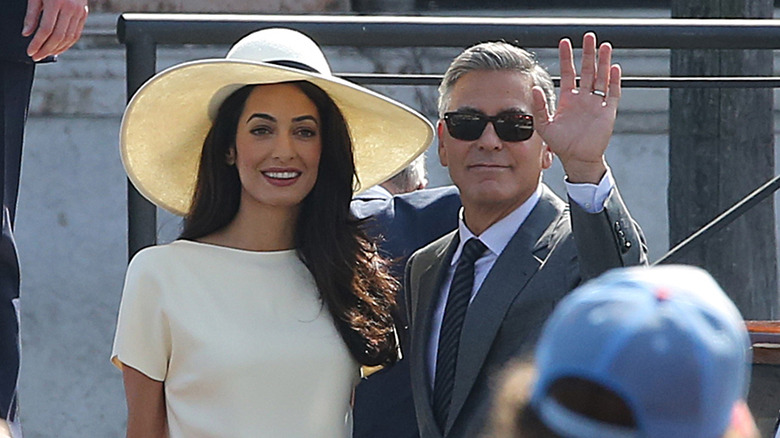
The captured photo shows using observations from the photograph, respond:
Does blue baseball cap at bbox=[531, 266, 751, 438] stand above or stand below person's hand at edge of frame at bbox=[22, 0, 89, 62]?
below

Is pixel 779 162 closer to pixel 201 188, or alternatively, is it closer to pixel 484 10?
pixel 484 10

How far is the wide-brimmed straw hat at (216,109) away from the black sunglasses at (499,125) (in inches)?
10.3

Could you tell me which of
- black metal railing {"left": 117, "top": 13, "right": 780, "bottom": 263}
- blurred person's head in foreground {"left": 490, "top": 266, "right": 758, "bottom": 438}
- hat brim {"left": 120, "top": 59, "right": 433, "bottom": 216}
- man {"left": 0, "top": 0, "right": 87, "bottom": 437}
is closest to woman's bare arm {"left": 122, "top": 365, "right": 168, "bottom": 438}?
man {"left": 0, "top": 0, "right": 87, "bottom": 437}

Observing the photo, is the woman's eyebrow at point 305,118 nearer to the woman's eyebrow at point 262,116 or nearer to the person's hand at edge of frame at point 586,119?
the woman's eyebrow at point 262,116

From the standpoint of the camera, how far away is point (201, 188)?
3.21 meters

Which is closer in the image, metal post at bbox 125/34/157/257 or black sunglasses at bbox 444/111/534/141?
black sunglasses at bbox 444/111/534/141

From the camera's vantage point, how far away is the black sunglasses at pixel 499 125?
298cm

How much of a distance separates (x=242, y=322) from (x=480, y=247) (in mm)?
487

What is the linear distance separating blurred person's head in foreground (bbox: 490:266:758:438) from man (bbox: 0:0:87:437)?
5.66 feet

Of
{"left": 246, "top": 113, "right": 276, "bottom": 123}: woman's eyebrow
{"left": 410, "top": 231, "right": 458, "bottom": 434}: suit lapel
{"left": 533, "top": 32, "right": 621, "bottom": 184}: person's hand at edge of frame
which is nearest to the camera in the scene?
{"left": 533, "top": 32, "right": 621, "bottom": 184}: person's hand at edge of frame

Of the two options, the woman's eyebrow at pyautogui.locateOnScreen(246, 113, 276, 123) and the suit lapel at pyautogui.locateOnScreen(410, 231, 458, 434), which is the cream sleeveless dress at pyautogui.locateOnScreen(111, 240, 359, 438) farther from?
the woman's eyebrow at pyautogui.locateOnScreen(246, 113, 276, 123)

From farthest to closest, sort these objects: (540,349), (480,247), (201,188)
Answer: (201,188) → (480,247) → (540,349)

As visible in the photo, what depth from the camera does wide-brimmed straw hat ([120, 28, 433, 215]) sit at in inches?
122

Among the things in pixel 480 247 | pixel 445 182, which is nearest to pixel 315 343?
pixel 480 247
